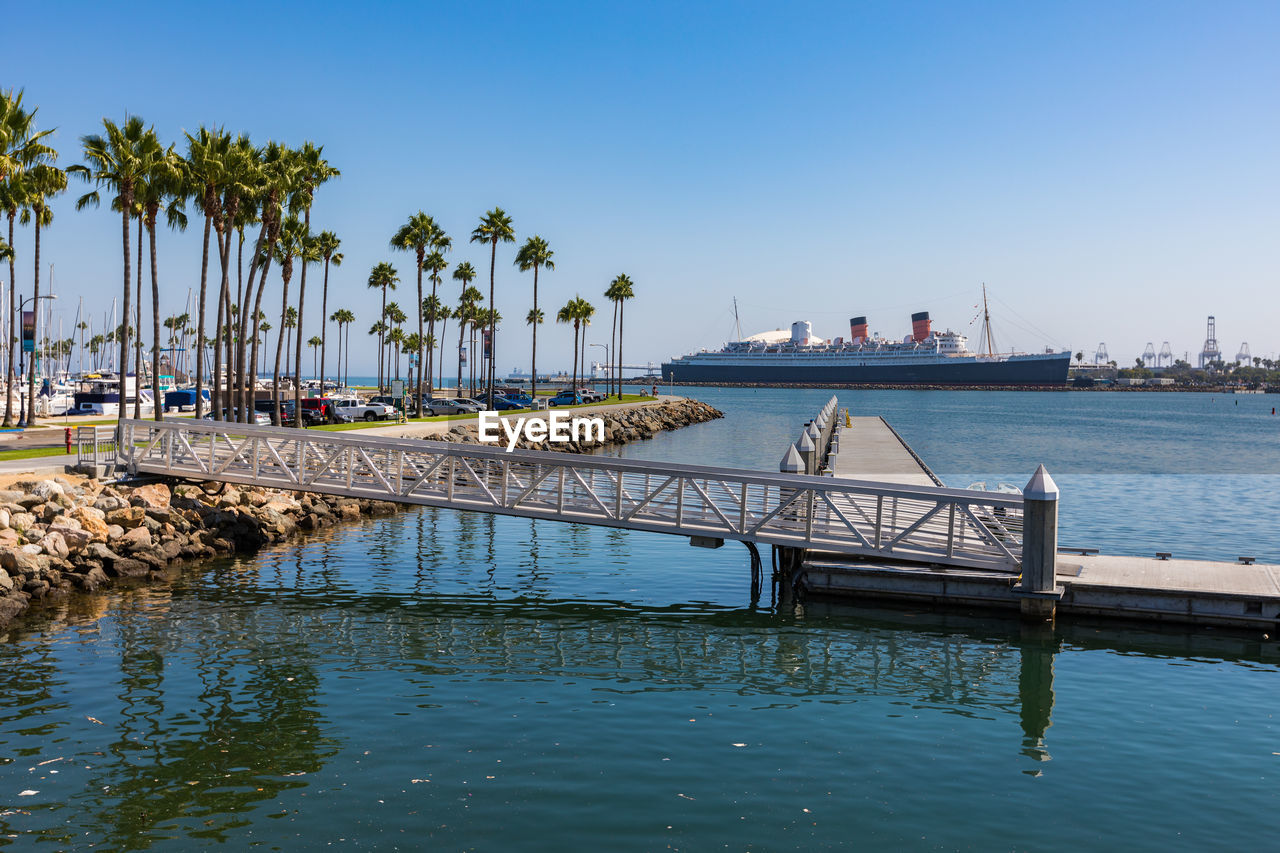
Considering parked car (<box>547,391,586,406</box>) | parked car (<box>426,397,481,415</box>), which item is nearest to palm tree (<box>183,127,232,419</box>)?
parked car (<box>426,397,481,415</box>)

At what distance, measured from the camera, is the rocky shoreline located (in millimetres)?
19859

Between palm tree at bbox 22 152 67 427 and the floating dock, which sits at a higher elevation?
palm tree at bbox 22 152 67 427

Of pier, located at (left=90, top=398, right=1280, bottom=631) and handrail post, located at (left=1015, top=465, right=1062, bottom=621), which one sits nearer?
handrail post, located at (left=1015, top=465, right=1062, bottom=621)

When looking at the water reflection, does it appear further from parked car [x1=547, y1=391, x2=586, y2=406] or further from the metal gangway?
parked car [x1=547, y1=391, x2=586, y2=406]

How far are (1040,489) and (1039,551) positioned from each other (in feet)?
4.02

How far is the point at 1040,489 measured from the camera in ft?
57.7

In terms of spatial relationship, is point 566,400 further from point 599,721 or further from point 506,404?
point 599,721

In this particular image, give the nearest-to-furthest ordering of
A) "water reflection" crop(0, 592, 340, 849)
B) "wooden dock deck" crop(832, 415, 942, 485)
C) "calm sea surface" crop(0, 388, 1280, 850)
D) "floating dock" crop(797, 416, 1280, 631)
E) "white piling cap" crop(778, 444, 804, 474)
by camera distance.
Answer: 1. "calm sea surface" crop(0, 388, 1280, 850)
2. "water reflection" crop(0, 592, 340, 849)
3. "floating dock" crop(797, 416, 1280, 631)
4. "white piling cap" crop(778, 444, 804, 474)
5. "wooden dock deck" crop(832, 415, 942, 485)

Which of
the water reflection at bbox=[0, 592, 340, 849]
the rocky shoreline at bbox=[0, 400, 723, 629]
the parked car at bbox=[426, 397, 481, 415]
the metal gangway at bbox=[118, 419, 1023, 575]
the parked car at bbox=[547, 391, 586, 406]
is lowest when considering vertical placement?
the water reflection at bbox=[0, 592, 340, 849]

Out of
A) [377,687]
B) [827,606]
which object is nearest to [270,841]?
[377,687]

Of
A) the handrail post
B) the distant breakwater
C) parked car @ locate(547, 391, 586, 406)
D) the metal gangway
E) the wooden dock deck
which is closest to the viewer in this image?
the handrail post

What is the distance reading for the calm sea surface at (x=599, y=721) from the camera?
33.2 ft

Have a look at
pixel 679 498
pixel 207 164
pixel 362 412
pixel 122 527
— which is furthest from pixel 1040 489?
pixel 362 412

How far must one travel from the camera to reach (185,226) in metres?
40.0
